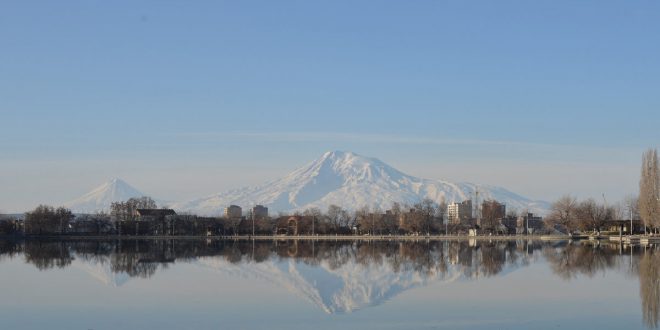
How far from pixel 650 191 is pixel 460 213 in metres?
64.7

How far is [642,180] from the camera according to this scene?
70.4 metres

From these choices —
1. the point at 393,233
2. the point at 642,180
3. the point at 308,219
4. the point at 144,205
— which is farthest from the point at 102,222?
the point at 642,180

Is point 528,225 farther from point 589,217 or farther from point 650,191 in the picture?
point 650,191

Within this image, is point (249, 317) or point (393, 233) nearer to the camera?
point (249, 317)

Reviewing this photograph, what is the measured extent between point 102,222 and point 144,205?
16.0 meters

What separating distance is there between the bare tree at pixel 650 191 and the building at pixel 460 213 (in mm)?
45025

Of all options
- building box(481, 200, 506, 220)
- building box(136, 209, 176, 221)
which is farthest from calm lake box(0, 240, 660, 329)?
building box(136, 209, 176, 221)

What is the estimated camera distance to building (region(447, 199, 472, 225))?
11771cm

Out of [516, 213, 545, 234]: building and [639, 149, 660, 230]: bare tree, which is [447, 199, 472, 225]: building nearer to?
[516, 213, 545, 234]: building

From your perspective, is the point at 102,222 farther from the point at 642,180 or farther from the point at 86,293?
the point at 86,293

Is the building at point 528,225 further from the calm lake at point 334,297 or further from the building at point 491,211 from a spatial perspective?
the calm lake at point 334,297

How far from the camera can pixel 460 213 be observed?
13362 centimetres

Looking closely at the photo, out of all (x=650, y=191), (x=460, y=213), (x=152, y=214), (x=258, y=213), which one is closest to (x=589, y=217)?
(x=650, y=191)

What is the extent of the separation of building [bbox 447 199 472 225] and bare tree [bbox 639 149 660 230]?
45.0m
